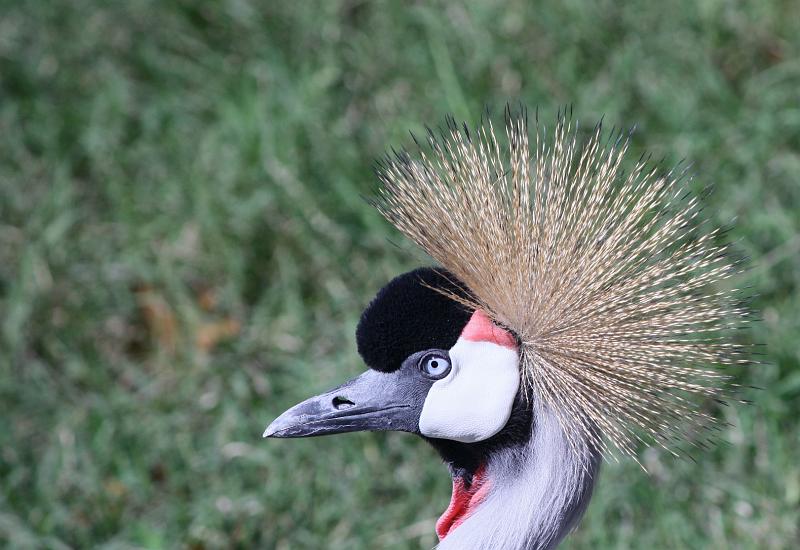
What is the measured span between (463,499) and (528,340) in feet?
0.79

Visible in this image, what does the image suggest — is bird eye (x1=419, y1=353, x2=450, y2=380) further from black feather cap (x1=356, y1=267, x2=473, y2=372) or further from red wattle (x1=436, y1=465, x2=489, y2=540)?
red wattle (x1=436, y1=465, x2=489, y2=540)

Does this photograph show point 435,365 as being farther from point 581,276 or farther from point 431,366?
point 581,276

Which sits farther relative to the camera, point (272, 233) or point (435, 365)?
point (272, 233)

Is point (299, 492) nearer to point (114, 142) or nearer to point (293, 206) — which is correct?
point (293, 206)

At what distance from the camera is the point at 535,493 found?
1.36 metres

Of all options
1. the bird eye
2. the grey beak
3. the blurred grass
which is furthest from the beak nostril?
the blurred grass

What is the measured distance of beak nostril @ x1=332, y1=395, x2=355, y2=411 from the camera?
1432 millimetres

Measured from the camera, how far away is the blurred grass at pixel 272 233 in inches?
81.7

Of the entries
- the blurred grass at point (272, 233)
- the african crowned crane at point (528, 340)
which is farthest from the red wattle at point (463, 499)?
the blurred grass at point (272, 233)

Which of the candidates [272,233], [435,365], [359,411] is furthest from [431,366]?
[272,233]

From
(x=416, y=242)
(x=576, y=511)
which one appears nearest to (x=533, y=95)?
(x=416, y=242)

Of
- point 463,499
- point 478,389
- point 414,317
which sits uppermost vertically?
point 414,317

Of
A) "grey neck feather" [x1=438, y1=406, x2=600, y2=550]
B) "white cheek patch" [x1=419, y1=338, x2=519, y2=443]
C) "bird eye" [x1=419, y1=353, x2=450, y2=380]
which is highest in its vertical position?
"bird eye" [x1=419, y1=353, x2=450, y2=380]

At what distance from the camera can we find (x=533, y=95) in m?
2.63
